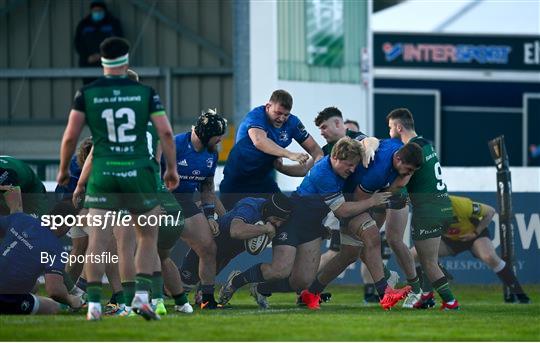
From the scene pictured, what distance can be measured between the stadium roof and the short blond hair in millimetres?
28342

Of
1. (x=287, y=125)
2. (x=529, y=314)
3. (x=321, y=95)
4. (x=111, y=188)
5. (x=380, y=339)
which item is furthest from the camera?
(x=321, y=95)

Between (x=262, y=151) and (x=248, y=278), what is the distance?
1226 millimetres

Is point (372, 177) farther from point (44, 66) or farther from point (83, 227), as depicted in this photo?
point (44, 66)

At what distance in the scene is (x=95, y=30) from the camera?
26922 millimetres

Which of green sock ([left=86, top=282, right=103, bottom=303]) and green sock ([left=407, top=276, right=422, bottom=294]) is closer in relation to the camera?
green sock ([left=86, top=282, right=103, bottom=303])

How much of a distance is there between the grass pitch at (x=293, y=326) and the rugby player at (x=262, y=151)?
4.25 feet

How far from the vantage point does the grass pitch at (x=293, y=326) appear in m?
12.1

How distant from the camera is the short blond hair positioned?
15250 mm

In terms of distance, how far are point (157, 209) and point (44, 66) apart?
15807 mm

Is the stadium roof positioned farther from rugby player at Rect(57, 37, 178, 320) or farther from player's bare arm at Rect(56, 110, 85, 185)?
player's bare arm at Rect(56, 110, 85, 185)

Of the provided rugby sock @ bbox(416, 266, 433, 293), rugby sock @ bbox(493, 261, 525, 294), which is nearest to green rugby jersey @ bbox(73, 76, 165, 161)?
rugby sock @ bbox(416, 266, 433, 293)

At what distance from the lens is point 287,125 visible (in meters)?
16.4

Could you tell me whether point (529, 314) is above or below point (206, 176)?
below

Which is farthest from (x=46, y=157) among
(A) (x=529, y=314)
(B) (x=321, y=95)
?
(A) (x=529, y=314)
